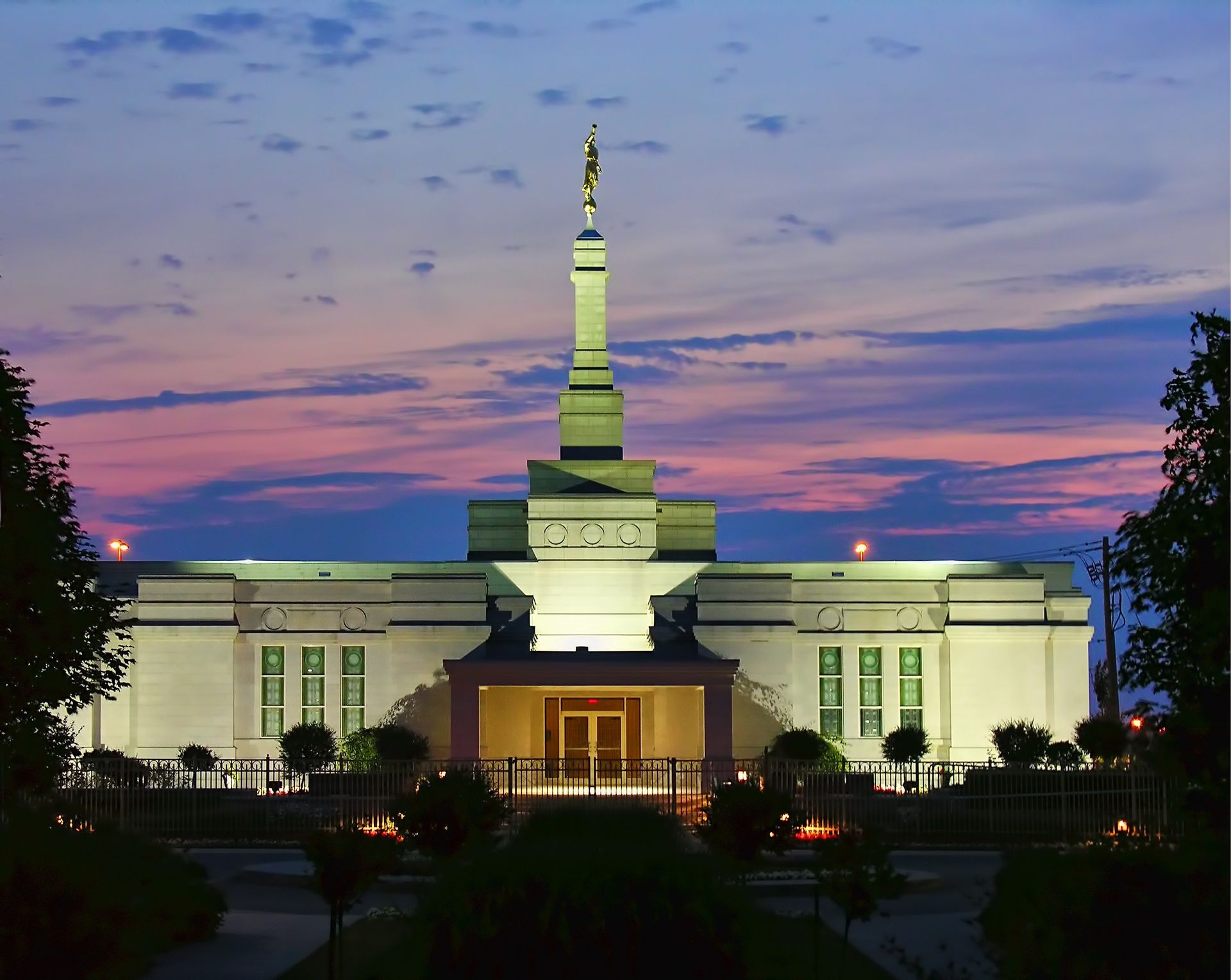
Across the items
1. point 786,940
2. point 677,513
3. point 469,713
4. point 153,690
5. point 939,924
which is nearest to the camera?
point 786,940

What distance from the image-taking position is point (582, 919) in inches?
558

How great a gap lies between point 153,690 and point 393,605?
730 centimetres

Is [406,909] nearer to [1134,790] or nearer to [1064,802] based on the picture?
[1134,790]

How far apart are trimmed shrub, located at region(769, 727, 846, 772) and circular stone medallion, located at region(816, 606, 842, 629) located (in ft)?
13.4

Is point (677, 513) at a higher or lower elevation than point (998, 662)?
higher

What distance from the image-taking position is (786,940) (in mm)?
21031

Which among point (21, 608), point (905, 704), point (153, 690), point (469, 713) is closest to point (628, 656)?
point (469, 713)

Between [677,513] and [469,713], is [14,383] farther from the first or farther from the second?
[677,513]

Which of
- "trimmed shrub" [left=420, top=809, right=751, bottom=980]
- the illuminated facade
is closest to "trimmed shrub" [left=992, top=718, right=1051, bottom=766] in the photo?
the illuminated facade

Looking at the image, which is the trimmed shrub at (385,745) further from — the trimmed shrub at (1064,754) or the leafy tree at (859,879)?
the leafy tree at (859,879)

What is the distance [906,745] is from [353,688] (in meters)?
16.0

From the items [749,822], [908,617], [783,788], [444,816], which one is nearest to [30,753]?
[444,816]

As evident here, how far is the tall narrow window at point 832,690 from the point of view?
176 ft

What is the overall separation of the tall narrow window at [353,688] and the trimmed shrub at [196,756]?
386 cm
